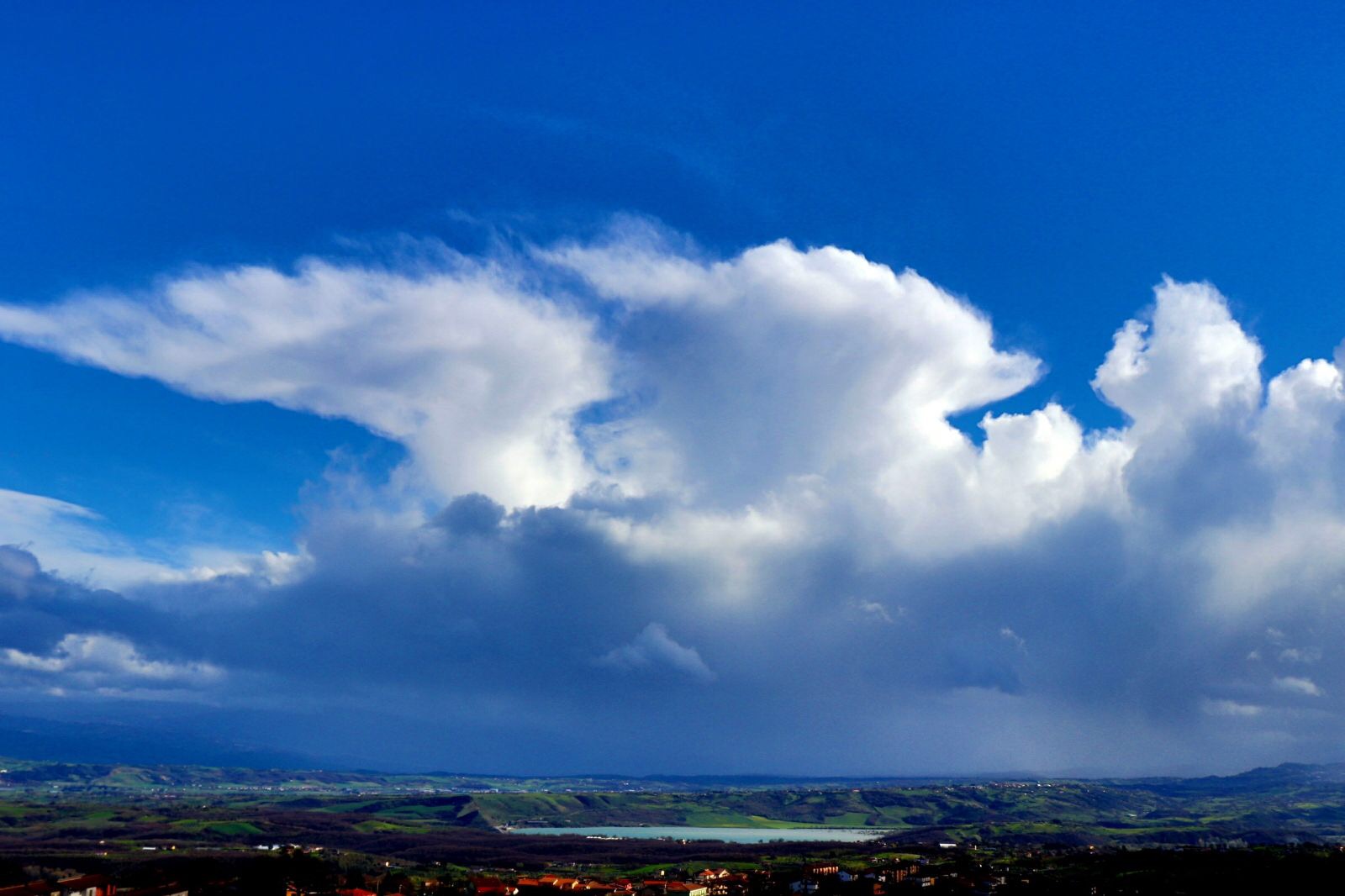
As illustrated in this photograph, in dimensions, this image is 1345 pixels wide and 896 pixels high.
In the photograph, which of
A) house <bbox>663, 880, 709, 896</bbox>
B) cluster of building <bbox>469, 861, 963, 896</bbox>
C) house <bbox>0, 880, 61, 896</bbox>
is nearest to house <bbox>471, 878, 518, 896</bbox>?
cluster of building <bbox>469, 861, 963, 896</bbox>

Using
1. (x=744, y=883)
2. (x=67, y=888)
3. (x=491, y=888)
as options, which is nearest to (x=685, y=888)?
(x=744, y=883)

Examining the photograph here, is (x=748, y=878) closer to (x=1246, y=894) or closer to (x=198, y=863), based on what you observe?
(x=1246, y=894)

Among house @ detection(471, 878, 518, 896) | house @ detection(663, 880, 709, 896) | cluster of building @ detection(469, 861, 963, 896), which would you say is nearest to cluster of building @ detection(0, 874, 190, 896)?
house @ detection(471, 878, 518, 896)

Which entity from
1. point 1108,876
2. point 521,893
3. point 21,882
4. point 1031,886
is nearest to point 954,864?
point 1108,876

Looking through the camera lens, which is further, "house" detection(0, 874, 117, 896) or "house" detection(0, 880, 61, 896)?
"house" detection(0, 874, 117, 896)

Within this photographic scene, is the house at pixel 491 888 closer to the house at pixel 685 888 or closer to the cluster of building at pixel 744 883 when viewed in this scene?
the cluster of building at pixel 744 883

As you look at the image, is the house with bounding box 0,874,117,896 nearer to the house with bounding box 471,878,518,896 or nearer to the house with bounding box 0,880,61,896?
the house with bounding box 0,880,61,896

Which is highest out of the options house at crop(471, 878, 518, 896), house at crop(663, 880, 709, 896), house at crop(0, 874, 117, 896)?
house at crop(0, 874, 117, 896)

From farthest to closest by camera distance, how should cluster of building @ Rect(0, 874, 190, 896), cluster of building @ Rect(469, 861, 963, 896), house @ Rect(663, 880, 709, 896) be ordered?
house @ Rect(663, 880, 709, 896)
cluster of building @ Rect(469, 861, 963, 896)
cluster of building @ Rect(0, 874, 190, 896)

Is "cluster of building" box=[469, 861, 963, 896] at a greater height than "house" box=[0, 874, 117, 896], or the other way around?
"house" box=[0, 874, 117, 896]

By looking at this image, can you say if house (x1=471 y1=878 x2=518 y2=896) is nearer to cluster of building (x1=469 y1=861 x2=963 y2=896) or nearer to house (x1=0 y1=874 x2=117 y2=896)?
cluster of building (x1=469 y1=861 x2=963 y2=896)

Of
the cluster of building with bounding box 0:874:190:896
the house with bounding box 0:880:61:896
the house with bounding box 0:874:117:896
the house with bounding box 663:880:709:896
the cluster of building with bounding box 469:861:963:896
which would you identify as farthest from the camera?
the house with bounding box 663:880:709:896

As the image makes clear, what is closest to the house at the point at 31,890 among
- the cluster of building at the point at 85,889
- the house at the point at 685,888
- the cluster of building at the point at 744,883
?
the cluster of building at the point at 85,889

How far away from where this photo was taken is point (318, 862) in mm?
194125
